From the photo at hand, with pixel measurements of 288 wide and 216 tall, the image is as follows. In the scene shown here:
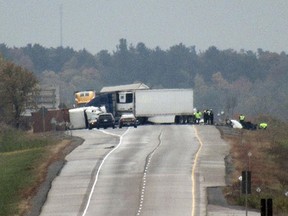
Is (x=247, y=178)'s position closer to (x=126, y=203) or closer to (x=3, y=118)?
(x=126, y=203)

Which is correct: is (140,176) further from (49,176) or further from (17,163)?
(17,163)

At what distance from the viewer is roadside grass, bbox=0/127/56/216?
6538 centimetres

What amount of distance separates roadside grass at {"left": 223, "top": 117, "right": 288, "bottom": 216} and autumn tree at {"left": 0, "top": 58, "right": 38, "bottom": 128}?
25.3m

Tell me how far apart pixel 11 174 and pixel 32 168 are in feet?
5.21

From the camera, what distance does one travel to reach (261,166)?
258 feet

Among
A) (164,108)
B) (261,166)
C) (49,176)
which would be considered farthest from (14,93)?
(49,176)

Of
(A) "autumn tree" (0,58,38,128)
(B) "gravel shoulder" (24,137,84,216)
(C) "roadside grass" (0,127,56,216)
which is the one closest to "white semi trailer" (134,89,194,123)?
(A) "autumn tree" (0,58,38,128)

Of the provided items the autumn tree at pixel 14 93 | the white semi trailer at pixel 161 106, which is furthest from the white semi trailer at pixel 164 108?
the autumn tree at pixel 14 93

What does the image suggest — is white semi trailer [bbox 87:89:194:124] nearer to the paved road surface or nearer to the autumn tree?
the autumn tree

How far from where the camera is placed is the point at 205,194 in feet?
213

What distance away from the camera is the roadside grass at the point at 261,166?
205ft

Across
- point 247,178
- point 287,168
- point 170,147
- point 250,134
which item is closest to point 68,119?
point 250,134

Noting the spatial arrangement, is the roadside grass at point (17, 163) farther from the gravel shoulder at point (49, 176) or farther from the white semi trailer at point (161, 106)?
the white semi trailer at point (161, 106)

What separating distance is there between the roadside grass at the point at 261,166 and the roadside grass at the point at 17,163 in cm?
973
